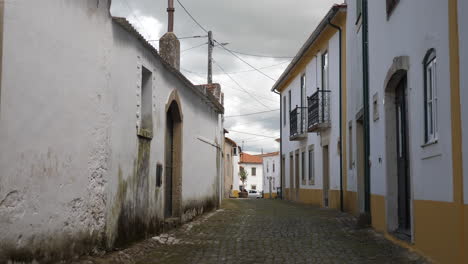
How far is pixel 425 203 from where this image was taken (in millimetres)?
7195

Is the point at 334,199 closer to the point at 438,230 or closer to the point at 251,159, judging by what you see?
the point at 438,230

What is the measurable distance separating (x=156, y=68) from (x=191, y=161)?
13.6 ft

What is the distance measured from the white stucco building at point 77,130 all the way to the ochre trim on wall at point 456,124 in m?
4.15

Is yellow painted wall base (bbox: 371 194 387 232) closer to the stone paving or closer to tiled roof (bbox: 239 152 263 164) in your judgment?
the stone paving

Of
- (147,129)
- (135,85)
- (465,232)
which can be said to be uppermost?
(135,85)

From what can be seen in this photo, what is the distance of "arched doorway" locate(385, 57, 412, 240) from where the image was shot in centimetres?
922

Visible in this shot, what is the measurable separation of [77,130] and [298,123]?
1775cm

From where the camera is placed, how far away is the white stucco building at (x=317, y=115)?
58.6 ft

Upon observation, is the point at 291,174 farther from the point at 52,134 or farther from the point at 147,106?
the point at 52,134

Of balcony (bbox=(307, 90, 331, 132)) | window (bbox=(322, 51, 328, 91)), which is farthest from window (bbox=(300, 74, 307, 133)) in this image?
window (bbox=(322, 51, 328, 91))

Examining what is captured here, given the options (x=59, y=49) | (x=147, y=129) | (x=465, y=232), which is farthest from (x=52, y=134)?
(x=465, y=232)

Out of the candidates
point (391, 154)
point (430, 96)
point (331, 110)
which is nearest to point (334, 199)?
point (331, 110)

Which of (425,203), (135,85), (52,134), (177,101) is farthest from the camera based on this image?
(177,101)

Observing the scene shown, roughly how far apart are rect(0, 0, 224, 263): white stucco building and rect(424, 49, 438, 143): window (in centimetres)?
411
